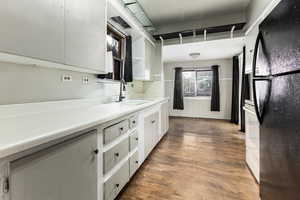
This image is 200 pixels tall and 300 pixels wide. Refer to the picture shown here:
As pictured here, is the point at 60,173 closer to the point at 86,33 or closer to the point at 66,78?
the point at 66,78

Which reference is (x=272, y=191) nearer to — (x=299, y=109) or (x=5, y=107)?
(x=299, y=109)

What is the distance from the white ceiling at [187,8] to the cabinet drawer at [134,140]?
2.24 meters

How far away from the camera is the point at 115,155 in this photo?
1.37m

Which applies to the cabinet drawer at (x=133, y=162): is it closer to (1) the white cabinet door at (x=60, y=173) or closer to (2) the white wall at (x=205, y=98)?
(1) the white cabinet door at (x=60, y=173)

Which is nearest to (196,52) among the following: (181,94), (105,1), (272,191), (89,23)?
(181,94)

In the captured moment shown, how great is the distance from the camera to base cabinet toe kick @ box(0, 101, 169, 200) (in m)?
0.63

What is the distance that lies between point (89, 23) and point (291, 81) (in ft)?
5.30

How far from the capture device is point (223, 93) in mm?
5590

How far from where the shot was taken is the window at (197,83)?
584cm

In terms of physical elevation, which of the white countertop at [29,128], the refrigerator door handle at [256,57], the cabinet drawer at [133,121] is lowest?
the cabinet drawer at [133,121]

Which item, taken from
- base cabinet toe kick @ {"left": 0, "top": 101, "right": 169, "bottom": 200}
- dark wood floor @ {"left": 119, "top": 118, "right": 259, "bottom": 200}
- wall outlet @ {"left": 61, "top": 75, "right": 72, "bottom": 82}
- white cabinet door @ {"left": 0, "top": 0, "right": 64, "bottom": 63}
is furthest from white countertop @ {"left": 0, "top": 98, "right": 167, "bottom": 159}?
dark wood floor @ {"left": 119, "top": 118, "right": 259, "bottom": 200}

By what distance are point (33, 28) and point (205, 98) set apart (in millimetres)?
5662

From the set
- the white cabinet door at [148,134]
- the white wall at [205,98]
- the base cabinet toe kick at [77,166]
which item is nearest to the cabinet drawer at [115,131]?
the base cabinet toe kick at [77,166]

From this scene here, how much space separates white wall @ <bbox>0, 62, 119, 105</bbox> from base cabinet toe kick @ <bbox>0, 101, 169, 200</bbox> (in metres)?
0.65
